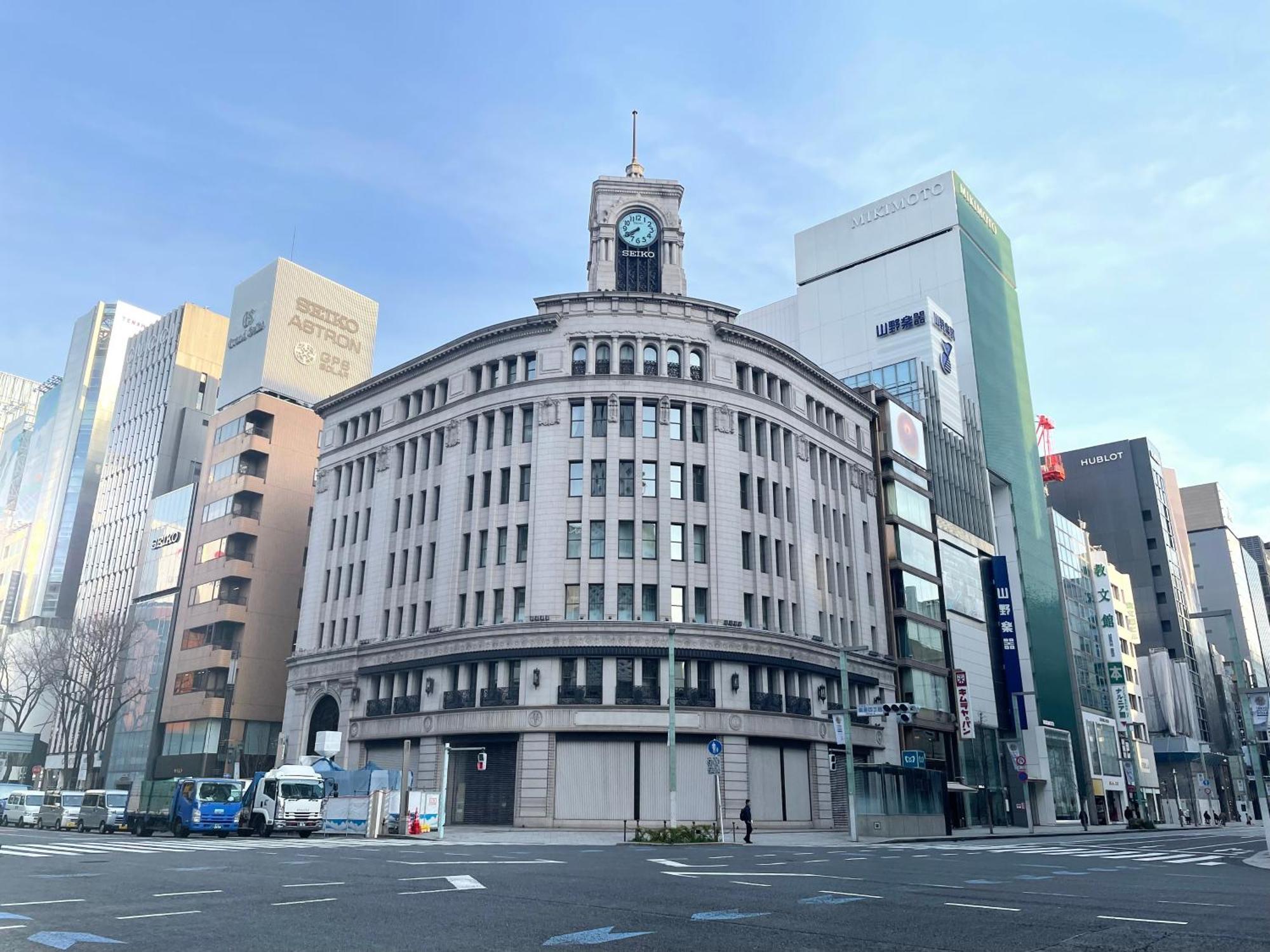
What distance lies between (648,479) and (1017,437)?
51.3 metres

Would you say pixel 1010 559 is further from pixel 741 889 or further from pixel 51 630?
pixel 51 630

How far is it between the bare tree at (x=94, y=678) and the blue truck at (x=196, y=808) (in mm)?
31298

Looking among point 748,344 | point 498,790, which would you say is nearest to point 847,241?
point 748,344

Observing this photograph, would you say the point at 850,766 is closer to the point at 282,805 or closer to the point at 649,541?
the point at 649,541

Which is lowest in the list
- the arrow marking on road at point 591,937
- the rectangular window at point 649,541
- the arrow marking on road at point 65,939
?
the arrow marking on road at point 591,937

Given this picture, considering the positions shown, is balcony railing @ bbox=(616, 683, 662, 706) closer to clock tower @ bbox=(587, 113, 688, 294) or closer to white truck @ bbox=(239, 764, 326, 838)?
white truck @ bbox=(239, 764, 326, 838)

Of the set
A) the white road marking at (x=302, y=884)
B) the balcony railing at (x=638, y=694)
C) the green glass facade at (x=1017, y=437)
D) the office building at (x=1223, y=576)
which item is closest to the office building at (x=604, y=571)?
the balcony railing at (x=638, y=694)

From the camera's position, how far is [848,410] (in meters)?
65.4

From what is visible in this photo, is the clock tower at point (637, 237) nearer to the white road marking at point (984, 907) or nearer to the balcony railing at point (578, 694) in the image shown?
the balcony railing at point (578, 694)

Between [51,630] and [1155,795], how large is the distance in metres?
123

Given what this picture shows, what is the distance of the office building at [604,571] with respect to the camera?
4669cm

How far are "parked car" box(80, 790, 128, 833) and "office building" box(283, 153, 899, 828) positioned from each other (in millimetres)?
14141

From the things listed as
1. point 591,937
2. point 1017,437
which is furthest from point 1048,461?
point 591,937

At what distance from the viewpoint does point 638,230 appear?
62.9m
